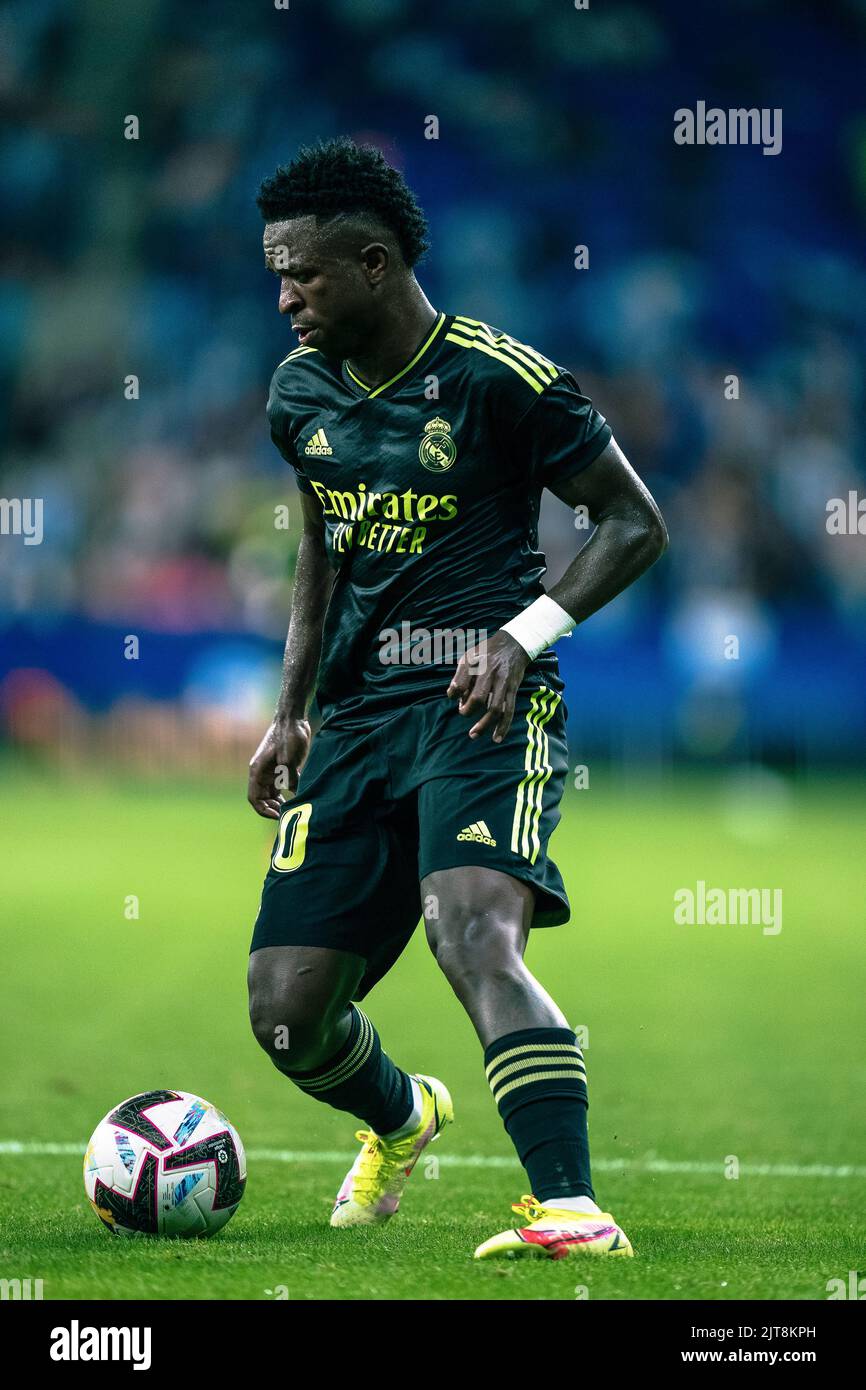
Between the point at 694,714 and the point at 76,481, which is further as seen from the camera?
the point at 76,481

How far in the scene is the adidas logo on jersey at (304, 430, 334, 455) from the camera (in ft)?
14.2

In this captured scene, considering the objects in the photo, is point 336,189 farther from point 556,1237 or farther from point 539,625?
point 556,1237

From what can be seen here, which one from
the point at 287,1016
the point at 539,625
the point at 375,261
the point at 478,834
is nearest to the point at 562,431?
the point at 539,625

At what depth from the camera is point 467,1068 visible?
6777mm

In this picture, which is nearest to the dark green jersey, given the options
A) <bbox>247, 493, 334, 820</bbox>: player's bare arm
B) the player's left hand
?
the player's left hand

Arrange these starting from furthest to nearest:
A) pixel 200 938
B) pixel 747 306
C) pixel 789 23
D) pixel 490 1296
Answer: pixel 789 23, pixel 747 306, pixel 200 938, pixel 490 1296

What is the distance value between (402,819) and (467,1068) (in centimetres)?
273

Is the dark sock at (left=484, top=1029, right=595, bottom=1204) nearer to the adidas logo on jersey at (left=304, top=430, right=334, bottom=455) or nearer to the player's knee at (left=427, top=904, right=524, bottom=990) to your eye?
the player's knee at (left=427, top=904, right=524, bottom=990)

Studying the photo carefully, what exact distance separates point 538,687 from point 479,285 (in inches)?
723

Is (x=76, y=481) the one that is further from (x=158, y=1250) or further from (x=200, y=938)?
(x=158, y=1250)

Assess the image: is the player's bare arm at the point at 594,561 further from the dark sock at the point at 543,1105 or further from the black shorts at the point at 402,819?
the dark sock at the point at 543,1105

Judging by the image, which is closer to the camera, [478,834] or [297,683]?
[478,834]

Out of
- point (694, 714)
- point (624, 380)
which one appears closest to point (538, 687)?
point (694, 714)

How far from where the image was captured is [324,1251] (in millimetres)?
3936
